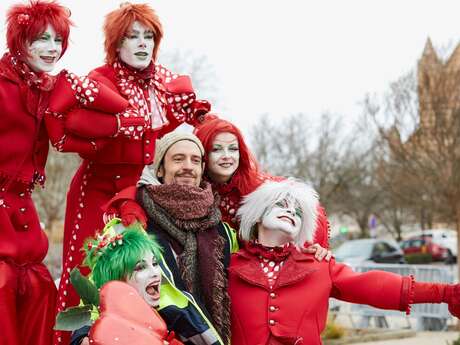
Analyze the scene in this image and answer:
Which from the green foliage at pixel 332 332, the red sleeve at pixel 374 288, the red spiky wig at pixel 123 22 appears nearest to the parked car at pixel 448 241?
the green foliage at pixel 332 332

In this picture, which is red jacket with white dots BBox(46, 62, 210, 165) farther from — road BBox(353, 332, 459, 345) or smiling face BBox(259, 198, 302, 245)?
road BBox(353, 332, 459, 345)

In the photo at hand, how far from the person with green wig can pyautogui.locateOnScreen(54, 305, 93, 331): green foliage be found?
0.06 metres

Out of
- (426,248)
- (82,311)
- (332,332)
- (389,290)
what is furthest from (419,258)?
(82,311)

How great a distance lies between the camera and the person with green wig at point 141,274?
3.93 metres

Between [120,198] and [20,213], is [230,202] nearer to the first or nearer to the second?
[120,198]

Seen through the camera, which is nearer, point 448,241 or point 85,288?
point 85,288

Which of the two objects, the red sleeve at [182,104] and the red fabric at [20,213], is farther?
the red sleeve at [182,104]

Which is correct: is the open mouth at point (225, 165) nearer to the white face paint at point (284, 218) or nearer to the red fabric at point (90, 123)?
the white face paint at point (284, 218)

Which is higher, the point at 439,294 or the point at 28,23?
the point at 28,23

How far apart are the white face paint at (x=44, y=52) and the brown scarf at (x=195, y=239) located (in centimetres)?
91

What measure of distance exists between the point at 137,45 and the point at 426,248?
3338 cm

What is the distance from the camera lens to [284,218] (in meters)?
4.60

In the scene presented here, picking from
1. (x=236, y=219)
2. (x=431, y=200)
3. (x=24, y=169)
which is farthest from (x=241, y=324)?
(x=431, y=200)

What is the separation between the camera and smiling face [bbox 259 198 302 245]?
15.0 feet
